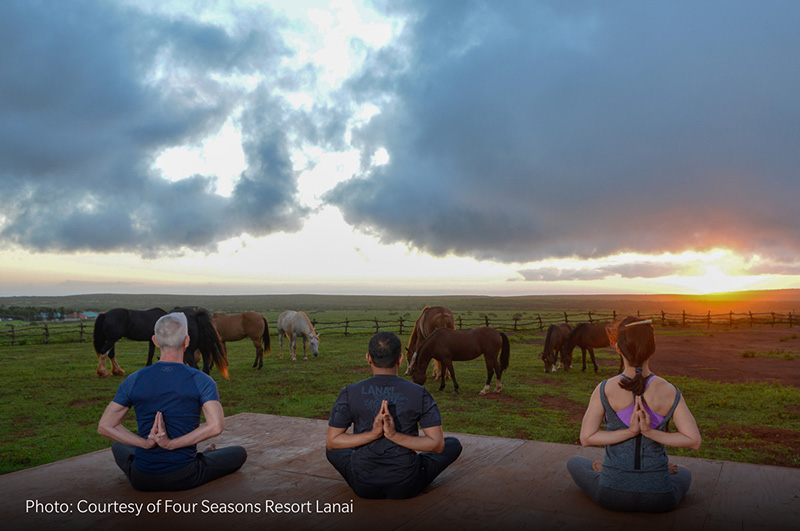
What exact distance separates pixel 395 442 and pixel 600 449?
3213 millimetres

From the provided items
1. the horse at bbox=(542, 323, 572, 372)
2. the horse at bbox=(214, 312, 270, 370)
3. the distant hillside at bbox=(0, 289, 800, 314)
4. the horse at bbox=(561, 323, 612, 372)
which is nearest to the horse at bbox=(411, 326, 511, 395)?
the horse at bbox=(542, 323, 572, 372)

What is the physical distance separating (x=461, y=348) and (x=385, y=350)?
→ 9057mm

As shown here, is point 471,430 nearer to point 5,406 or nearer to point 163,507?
point 163,507

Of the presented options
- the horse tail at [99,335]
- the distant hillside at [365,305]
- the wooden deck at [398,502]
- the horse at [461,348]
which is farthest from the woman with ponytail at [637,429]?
the distant hillside at [365,305]

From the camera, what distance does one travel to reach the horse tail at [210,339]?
Result: 38.9ft

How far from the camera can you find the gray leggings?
3.27m

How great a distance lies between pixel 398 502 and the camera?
3.60 metres

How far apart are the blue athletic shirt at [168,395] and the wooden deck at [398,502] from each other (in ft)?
1.84

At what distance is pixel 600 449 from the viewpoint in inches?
218

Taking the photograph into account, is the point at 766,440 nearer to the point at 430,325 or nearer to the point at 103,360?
the point at 430,325

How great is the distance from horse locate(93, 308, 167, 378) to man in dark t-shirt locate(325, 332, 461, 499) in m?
12.4

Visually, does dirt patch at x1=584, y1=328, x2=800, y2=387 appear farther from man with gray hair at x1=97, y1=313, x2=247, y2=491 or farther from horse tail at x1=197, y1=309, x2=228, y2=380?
man with gray hair at x1=97, y1=313, x2=247, y2=491

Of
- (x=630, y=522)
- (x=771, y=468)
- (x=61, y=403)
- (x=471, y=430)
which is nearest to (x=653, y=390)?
(x=630, y=522)

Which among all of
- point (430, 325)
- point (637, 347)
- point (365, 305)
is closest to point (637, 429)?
point (637, 347)
